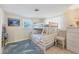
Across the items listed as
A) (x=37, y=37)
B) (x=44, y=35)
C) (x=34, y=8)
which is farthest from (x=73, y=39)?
(x=34, y=8)

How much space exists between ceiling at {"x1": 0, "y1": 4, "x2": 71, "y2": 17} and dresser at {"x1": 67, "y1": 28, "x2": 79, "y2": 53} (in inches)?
15.4

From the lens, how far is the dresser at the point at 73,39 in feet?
5.10

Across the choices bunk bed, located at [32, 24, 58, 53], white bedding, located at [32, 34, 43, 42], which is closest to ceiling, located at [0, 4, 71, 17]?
bunk bed, located at [32, 24, 58, 53]

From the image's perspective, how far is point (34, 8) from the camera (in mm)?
1568

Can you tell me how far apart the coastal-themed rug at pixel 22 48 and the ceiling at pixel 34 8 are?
A: 496 mm

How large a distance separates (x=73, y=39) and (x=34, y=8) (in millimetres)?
860

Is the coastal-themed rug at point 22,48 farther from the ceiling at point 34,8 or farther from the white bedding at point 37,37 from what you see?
the ceiling at point 34,8

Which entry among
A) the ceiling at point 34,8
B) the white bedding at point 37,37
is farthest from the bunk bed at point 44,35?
the ceiling at point 34,8

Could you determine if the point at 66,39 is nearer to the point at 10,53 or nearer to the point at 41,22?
the point at 41,22

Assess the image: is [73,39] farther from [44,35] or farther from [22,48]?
[22,48]

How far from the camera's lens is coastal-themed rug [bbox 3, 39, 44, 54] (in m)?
Answer: 1.56

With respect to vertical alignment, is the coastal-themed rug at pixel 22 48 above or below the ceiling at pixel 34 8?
below
